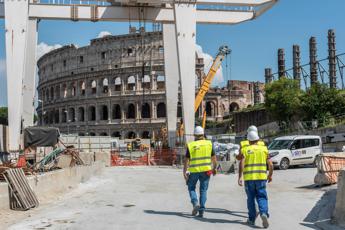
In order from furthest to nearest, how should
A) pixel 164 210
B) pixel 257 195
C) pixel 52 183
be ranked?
pixel 52 183 → pixel 164 210 → pixel 257 195

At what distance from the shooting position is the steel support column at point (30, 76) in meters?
29.7

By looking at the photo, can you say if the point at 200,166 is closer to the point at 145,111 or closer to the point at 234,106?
the point at 145,111

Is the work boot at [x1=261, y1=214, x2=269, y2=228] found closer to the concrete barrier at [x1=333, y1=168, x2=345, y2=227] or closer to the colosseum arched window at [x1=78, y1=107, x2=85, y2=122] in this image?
the concrete barrier at [x1=333, y1=168, x2=345, y2=227]

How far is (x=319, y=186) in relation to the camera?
14.0 m

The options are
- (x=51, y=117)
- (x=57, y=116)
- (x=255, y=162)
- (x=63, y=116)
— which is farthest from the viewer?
(x=51, y=117)

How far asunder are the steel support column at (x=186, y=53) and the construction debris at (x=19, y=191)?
19276 millimetres

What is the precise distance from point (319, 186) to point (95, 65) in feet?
224

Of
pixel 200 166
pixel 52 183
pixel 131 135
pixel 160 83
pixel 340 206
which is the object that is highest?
pixel 160 83

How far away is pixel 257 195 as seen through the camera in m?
7.61

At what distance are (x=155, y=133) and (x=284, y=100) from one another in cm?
2832


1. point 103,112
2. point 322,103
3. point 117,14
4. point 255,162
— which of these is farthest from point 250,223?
point 103,112

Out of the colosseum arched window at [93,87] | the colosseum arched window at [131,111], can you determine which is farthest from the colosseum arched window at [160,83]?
the colosseum arched window at [93,87]

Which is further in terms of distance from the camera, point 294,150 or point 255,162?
point 294,150

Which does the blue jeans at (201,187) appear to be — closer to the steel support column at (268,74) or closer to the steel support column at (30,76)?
the steel support column at (30,76)
